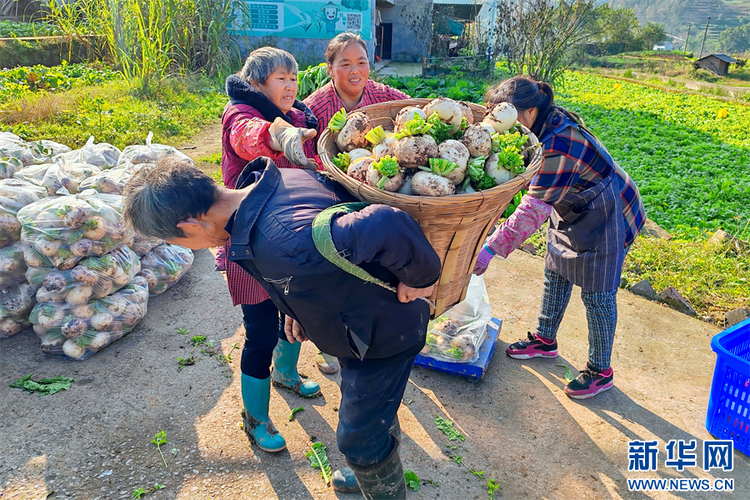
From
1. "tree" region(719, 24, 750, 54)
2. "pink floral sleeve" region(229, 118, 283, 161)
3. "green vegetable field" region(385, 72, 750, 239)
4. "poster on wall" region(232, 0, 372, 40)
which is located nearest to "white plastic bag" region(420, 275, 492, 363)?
"pink floral sleeve" region(229, 118, 283, 161)

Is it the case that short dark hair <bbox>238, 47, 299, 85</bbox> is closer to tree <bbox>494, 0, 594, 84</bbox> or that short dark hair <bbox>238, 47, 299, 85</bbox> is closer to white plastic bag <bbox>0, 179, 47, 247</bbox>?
white plastic bag <bbox>0, 179, 47, 247</bbox>

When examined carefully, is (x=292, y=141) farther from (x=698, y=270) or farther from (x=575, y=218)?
(x=698, y=270)

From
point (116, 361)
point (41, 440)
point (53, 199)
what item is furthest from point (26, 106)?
point (41, 440)

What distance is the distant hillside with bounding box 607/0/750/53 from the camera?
78.8 meters

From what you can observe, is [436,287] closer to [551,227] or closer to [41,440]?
[551,227]

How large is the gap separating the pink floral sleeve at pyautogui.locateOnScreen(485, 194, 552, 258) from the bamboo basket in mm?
466

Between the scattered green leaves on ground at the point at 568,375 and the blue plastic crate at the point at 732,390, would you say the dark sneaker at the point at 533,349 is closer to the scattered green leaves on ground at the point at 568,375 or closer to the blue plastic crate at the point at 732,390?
the scattered green leaves on ground at the point at 568,375

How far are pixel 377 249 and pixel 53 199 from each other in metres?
2.59

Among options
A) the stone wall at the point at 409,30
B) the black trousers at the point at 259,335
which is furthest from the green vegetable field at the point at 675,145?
the black trousers at the point at 259,335

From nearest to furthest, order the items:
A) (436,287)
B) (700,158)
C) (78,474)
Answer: (436,287) → (78,474) → (700,158)

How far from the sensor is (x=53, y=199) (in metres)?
3.03

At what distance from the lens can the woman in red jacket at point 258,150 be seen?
200 centimetres

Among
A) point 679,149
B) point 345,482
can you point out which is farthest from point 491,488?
point 679,149

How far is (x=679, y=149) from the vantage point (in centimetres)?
881
